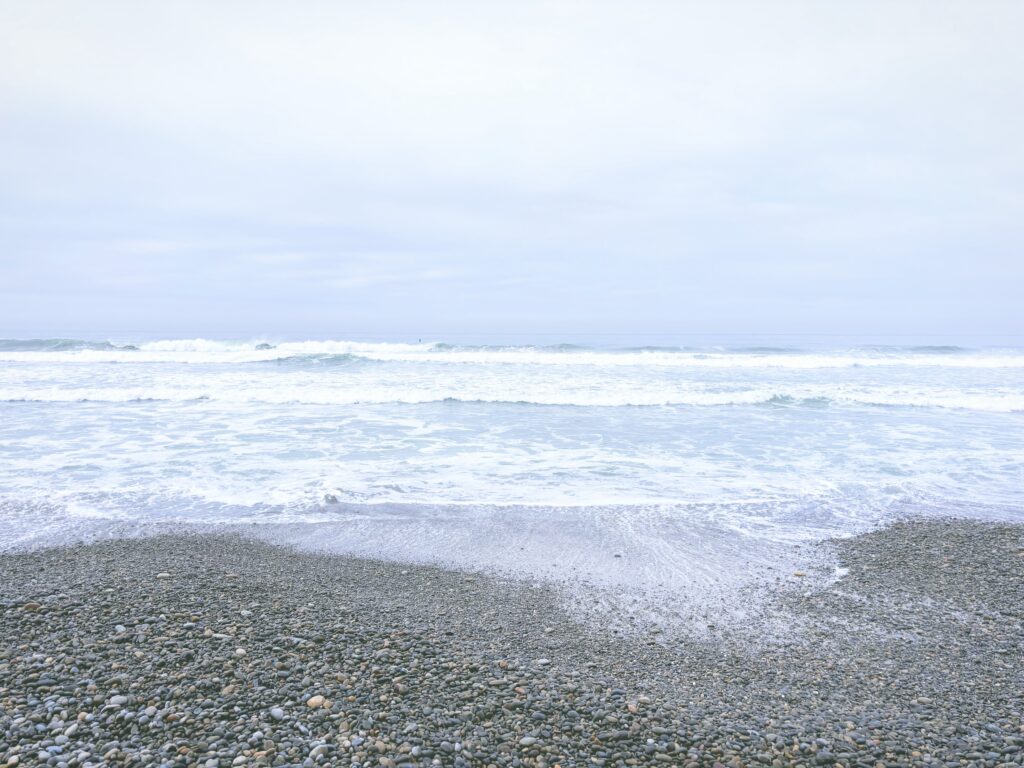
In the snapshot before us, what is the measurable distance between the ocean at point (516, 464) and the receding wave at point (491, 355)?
28.8 feet

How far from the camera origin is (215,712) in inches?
127

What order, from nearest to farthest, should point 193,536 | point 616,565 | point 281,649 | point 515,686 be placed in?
point 515,686
point 281,649
point 616,565
point 193,536

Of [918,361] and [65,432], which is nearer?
[65,432]

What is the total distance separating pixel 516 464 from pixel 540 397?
373 inches

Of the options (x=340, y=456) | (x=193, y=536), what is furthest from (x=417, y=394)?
(x=193, y=536)

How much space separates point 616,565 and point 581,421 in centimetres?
956

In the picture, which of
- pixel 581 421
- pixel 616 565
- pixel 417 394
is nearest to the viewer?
pixel 616 565

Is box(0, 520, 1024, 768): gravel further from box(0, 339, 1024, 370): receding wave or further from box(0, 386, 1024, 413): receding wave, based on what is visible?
box(0, 339, 1024, 370): receding wave

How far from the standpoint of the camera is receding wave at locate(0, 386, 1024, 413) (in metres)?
18.6

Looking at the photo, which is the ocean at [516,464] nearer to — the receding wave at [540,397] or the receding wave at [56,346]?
the receding wave at [540,397]

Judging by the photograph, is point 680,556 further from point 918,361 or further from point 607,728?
point 918,361

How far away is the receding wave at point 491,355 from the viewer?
32844 millimetres

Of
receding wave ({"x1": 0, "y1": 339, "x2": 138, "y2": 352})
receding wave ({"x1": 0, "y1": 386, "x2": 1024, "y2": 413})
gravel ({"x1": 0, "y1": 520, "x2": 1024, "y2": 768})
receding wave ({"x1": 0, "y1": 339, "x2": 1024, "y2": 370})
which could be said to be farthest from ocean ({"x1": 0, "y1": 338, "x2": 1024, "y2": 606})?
receding wave ({"x1": 0, "y1": 339, "x2": 138, "y2": 352})

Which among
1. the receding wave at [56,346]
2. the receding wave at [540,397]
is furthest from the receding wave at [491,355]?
the receding wave at [540,397]
